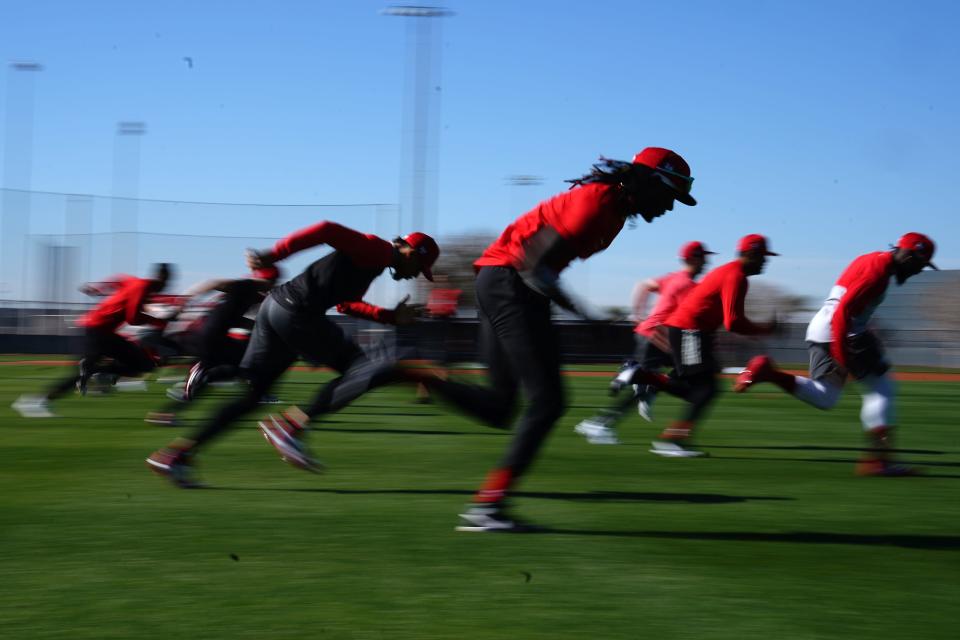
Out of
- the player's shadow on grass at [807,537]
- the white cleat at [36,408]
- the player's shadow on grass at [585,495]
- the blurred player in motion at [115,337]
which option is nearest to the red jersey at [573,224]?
the player's shadow on grass at [807,537]

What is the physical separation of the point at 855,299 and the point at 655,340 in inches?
96.7

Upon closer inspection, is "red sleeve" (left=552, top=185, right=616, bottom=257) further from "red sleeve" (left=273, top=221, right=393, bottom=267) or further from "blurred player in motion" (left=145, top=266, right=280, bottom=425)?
"blurred player in motion" (left=145, top=266, right=280, bottom=425)

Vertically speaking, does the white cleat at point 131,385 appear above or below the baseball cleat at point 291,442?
below

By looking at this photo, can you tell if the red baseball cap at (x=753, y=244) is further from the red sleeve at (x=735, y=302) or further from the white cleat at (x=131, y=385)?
the white cleat at (x=131, y=385)

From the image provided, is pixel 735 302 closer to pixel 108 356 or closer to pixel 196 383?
pixel 196 383

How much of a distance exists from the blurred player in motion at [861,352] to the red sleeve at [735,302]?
0.50 m

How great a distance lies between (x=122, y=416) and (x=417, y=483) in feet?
17.1

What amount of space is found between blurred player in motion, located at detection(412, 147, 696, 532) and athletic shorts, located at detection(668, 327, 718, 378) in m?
3.25

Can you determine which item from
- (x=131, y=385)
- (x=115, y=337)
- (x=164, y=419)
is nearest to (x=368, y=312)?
(x=164, y=419)

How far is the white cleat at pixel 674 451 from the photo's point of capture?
26.2 ft

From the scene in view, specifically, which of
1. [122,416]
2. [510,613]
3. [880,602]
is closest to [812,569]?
[880,602]

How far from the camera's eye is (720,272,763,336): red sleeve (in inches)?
298

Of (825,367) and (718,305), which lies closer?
(825,367)

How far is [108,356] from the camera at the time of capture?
34.2 feet
